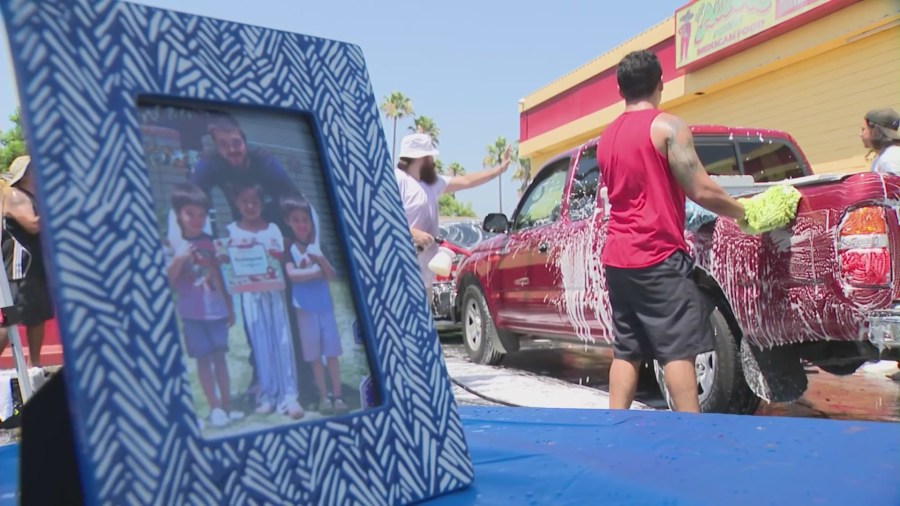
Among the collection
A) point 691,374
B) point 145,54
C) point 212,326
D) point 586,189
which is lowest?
point 691,374

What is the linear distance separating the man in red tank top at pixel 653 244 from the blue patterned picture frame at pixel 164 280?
207cm

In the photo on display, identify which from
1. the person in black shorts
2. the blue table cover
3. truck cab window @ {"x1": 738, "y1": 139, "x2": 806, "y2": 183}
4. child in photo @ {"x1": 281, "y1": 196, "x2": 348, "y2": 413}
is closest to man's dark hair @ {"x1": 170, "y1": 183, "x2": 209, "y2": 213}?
child in photo @ {"x1": 281, "y1": 196, "x2": 348, "y2": 413}

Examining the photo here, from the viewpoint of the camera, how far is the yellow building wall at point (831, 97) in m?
11.5

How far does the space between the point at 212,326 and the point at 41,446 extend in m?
0.23

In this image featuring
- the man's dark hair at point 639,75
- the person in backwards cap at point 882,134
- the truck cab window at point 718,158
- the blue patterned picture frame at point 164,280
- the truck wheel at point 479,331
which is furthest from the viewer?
the truck wheel at point 479,331

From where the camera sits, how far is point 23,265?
4625mm

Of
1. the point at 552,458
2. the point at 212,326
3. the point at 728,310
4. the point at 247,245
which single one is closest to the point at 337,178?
the point at 247,245

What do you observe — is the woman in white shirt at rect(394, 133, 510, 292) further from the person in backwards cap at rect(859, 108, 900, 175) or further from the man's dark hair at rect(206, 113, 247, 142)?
the man's dark hair at rect(206, 113, 247, 142)

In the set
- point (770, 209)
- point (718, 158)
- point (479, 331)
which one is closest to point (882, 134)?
point (718, 158)

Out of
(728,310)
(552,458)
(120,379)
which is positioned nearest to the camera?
(120,379)

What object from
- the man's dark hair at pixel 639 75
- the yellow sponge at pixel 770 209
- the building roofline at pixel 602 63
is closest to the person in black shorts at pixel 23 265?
the man's dark hair at pixel 639 75

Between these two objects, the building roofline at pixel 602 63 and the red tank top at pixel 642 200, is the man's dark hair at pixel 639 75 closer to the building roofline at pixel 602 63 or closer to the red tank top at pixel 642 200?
the red tank top at pixel 642 200

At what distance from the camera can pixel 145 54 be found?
0.85 meters

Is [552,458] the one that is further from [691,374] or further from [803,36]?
[803,36]
